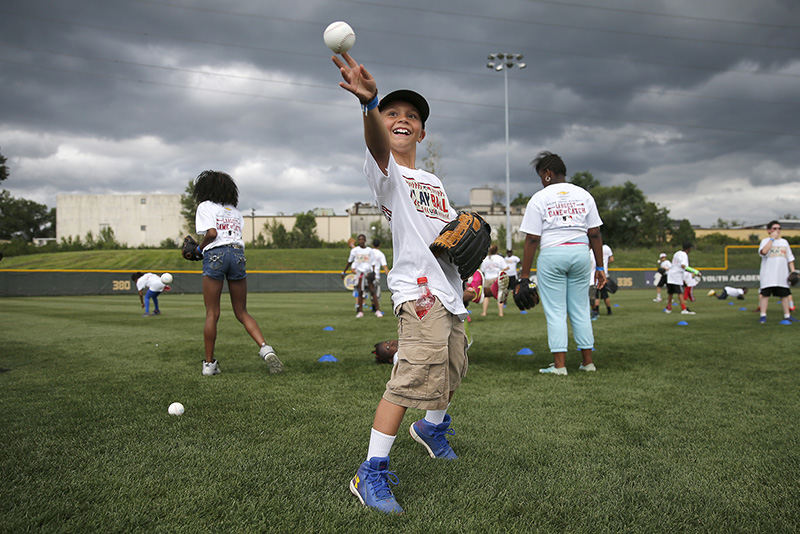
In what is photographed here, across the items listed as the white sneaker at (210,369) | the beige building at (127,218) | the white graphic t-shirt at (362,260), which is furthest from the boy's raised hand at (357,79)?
the beige building at (127,218)

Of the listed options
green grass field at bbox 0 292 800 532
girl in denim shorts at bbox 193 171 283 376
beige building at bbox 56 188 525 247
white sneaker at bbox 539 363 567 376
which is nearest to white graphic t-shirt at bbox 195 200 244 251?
girl in denim shorts at bbox 193 171 283 376

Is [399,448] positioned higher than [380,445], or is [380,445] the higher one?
[380,445]

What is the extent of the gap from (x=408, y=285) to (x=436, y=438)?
37.3 inches

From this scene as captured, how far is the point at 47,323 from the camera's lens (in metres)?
10.5

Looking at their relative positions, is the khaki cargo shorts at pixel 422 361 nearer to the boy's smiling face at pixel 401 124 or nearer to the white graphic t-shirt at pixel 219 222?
the boy's smiling face at pixel 401 124

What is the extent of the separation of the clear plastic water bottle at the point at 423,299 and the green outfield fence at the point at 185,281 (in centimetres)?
2587

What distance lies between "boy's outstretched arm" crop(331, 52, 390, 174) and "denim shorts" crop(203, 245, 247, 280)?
3.13 m

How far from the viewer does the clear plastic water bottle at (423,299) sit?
2.44 meters

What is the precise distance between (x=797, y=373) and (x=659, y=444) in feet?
10.7

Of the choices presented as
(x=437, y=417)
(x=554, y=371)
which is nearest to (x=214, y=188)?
(x=437, y=417)

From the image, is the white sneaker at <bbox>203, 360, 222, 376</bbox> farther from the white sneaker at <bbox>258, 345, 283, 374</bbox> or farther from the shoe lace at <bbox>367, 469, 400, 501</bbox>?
the shoe lace at <bbox>367, 469, 400, 501</bbox>

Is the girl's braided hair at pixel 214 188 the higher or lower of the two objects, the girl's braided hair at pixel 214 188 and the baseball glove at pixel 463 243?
the higher

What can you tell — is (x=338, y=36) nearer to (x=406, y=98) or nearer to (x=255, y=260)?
(x=406, y=98)

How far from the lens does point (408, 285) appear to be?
8.22ft
